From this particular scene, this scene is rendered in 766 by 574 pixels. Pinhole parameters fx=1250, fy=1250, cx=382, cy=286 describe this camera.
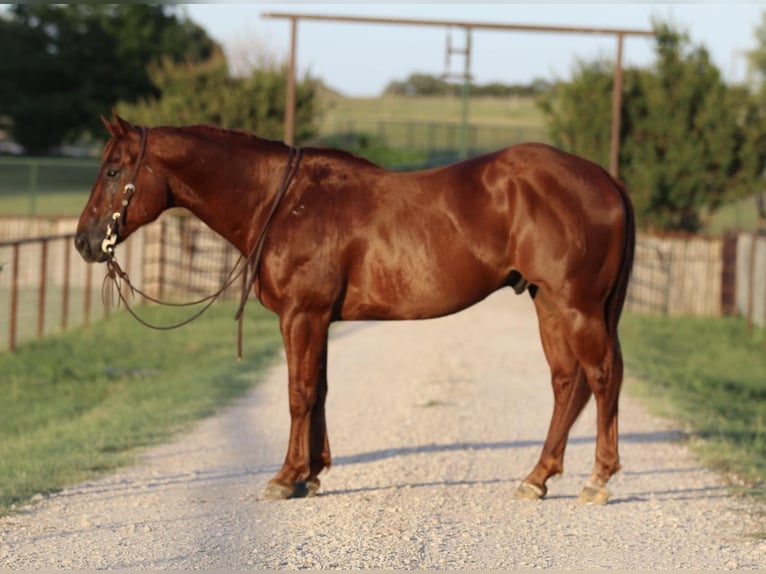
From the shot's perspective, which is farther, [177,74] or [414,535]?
[177,74]

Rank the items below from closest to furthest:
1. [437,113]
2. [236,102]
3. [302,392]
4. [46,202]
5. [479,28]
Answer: [302,392]
[479,28]
[236,102]
[46,202]
[437,113]

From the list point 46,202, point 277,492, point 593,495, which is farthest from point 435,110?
point 277,492

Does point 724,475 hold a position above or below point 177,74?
below

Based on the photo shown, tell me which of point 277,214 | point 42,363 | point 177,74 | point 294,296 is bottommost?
point 42,363

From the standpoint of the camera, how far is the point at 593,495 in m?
7.52

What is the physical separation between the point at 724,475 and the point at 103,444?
4549 millimetres

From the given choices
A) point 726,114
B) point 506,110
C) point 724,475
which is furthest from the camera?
point 506,110

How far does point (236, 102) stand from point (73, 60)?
33962 mm

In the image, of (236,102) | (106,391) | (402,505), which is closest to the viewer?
(402,505)

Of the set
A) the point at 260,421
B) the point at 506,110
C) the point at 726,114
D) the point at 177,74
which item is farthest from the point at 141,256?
the point at 506,110

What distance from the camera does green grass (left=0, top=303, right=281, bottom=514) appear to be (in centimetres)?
883

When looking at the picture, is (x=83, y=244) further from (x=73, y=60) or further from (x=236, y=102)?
(x=73, y=60)

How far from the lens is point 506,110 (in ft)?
261

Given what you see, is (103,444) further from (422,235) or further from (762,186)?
(762,186)
